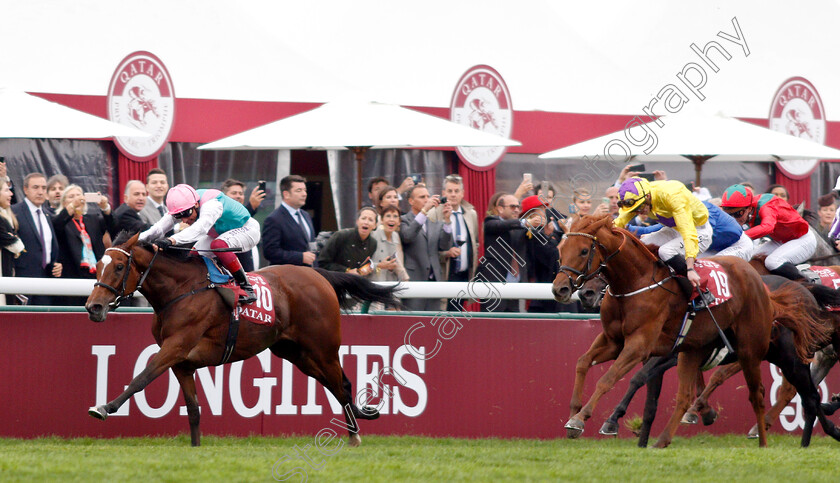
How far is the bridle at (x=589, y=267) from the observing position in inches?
277

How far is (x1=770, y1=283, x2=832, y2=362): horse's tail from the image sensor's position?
8.28m

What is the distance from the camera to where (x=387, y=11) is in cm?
1354

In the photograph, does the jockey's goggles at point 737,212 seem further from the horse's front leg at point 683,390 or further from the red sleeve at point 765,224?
the horse's front leg at point 683,390

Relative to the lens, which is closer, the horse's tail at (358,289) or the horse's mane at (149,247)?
the horse's mane at (149,247)

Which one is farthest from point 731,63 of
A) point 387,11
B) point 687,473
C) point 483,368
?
point 687,473

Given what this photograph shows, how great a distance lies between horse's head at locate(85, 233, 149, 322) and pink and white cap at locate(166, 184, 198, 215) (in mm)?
353

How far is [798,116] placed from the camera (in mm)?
14789

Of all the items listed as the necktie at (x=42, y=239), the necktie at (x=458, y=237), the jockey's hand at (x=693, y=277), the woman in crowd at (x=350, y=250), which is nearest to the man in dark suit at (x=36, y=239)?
the necktie at (x=42, y=239)

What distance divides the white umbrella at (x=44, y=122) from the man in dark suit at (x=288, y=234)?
146cm

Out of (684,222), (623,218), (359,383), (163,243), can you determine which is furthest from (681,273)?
(163,243)

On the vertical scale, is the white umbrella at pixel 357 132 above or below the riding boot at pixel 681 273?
above

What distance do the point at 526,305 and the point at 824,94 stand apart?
7.62 meters

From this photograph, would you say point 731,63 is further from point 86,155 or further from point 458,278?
point 86,155

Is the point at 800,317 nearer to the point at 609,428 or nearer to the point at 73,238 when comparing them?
the point at 609,428
